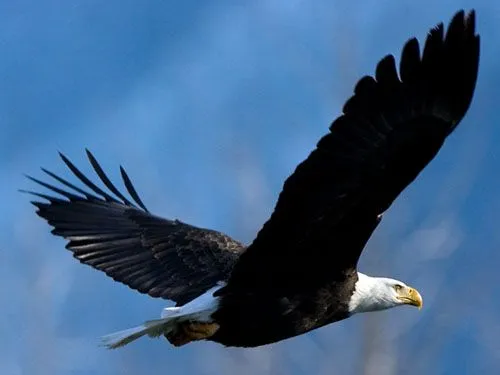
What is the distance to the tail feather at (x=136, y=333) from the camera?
9375 mm

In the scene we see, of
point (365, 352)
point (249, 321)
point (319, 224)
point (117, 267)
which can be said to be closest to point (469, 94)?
point (319, 224)

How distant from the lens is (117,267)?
10477 millimetres

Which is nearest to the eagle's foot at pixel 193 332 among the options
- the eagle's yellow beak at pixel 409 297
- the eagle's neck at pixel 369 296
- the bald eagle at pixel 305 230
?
the bald eagle at pixel 305 230

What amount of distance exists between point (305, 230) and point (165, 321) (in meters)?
0.95

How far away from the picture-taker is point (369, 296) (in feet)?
31.3

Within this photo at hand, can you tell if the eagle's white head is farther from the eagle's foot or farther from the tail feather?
the tail feather

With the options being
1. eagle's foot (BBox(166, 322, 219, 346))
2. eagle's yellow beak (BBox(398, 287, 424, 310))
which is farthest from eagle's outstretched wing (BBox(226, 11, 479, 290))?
eagle's yellow beak (BBox(398, 287, 424, 310))

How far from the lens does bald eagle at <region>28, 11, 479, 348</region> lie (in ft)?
27.7

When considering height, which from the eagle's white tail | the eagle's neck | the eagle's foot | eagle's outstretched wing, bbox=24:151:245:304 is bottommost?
the eagle's neck

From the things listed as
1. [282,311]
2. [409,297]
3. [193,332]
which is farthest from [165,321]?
[409,297]

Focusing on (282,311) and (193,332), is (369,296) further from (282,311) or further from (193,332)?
(193,332)

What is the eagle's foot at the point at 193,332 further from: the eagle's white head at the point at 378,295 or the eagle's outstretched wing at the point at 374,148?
the eagle's white head at the point at 378,295

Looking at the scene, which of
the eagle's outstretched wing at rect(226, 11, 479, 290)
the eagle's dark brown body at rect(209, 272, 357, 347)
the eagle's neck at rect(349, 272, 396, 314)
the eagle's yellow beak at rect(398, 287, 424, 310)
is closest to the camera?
the eagle's outstretched wing at rect(226, 11, 479, 290)

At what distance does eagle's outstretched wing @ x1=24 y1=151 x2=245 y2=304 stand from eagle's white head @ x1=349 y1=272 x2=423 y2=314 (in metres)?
0.77
